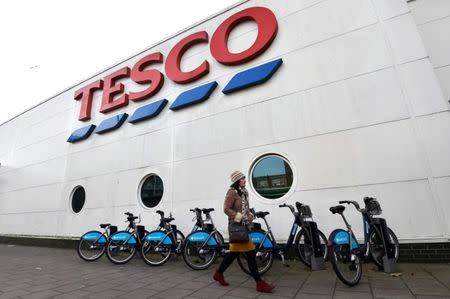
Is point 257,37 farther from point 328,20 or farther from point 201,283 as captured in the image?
point 201,283

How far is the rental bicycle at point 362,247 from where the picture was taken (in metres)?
3.53

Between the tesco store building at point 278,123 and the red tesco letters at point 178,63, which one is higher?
the red tesco letters at point 178,63

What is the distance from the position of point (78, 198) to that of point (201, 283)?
7.63 metres

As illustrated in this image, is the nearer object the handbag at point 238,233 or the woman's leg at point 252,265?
the woman's leg at point 252,265

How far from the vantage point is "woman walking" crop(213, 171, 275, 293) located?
3.54 meters

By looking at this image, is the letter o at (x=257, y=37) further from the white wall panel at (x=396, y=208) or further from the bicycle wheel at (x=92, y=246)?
the bicycle wheel at (x=92, y=246)

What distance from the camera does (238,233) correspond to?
3.67m

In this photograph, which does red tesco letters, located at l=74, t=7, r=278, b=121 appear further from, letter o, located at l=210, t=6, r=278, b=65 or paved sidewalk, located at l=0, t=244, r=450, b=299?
paved sidewalk, located at l=0, t=244, r=450, b=299

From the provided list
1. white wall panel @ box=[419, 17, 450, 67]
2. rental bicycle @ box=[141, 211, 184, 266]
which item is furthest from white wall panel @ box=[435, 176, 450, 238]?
rental bicycle @ box=[141, 211, 184, 266]

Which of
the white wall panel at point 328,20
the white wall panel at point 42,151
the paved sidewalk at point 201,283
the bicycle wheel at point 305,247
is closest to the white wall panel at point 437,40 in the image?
the white wall panel at point 328,20

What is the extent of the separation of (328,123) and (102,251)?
20.0 ft

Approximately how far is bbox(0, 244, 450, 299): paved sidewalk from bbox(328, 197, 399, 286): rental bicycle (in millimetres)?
175

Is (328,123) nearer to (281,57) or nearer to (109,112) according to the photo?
(281,57)

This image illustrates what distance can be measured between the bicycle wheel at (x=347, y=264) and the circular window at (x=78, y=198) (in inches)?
351
